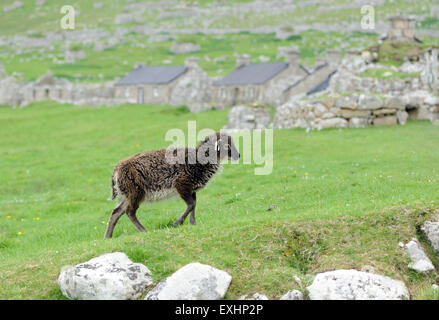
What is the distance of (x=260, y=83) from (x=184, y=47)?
5943 centimetres

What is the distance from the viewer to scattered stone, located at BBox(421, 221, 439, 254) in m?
11.4

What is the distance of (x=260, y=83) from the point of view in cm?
6838

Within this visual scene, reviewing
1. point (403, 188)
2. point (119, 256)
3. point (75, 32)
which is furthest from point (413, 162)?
point (75, 32)

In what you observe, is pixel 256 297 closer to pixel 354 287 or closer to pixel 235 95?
pixel 354 287

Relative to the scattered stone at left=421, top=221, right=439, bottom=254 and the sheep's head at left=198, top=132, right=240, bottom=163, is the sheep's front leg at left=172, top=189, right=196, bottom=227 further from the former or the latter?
the scattered stone at left=421, top=221, right=439, bottom=254

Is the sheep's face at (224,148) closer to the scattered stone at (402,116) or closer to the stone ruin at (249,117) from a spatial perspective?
the scattered stone at (402,116)

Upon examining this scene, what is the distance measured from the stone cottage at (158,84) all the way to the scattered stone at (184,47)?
4362 centimetres

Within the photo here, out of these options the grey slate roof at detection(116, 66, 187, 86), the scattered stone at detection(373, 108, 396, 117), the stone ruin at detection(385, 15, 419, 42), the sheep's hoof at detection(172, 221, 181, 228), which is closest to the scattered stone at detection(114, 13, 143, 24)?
the grey slate roof at detection(116, 66, 187, 86)

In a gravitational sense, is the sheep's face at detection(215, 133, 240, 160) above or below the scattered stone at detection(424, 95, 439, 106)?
above

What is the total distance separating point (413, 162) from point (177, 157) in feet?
34.4

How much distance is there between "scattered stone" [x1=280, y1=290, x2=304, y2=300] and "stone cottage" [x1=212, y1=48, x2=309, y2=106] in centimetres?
5618

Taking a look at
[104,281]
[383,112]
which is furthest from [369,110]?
[104,281]

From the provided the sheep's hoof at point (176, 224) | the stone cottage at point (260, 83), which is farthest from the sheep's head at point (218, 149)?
the stone cottage at point (260, 83)

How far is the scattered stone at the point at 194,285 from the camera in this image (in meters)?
9.77
